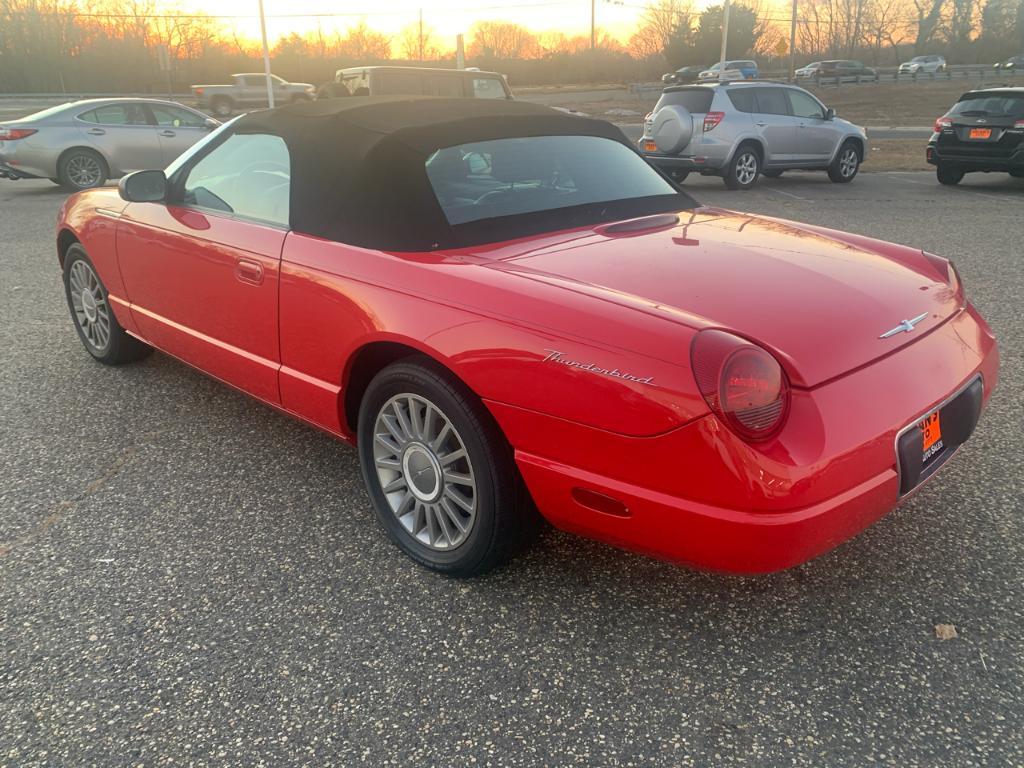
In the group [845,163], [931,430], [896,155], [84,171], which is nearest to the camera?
[931,430]

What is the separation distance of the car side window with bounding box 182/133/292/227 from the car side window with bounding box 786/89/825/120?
38.6 ft

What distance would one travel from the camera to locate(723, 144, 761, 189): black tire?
12523 mm

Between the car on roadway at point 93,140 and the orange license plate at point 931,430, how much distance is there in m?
12.8

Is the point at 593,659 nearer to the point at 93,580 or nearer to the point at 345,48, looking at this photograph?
the point at 93,580

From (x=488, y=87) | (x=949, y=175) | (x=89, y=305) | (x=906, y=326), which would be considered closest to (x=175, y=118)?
(x=488, y=87)

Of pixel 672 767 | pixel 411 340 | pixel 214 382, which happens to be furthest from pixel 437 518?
pixel 214 382

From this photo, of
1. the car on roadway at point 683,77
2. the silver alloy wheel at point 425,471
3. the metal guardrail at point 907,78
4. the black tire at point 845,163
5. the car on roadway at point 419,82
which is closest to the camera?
the silver alloy wheel at point 425,471

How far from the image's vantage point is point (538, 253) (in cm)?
258

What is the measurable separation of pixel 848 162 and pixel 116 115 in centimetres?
1182

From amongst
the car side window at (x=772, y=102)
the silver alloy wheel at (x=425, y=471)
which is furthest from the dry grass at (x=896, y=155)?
the silver alloy wheel at (x=425, y=471)

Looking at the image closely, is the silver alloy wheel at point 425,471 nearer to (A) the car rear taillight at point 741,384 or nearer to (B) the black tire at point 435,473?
(B) the black tire at point 435,473

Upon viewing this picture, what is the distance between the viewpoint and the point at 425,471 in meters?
2.61

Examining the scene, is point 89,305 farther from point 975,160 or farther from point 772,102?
point 975,160

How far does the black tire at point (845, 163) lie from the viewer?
1348 cm
